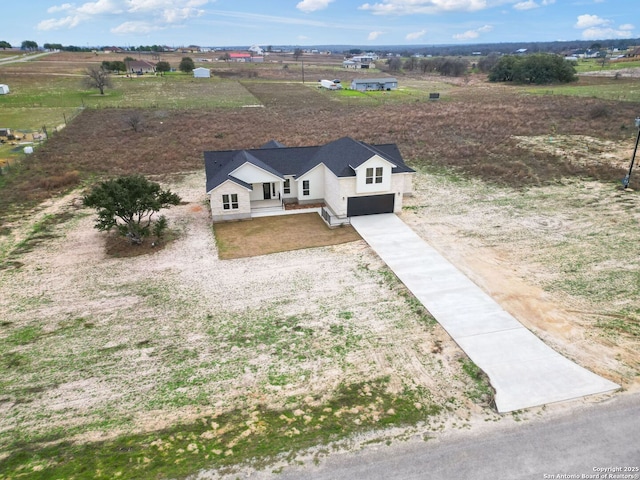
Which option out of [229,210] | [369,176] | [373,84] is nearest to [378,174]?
[369,176]

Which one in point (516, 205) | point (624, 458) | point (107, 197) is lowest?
point (624, 458)

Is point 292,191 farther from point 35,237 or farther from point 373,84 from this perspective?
point 373,84

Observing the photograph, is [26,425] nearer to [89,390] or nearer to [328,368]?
[89,390]

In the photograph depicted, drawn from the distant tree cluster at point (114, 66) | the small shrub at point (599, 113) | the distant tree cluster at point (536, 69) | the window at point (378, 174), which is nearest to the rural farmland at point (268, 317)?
the window at point (378, 174)

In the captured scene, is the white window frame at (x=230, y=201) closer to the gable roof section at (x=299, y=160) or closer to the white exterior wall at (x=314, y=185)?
the gable roof section at (x=299, y=160)

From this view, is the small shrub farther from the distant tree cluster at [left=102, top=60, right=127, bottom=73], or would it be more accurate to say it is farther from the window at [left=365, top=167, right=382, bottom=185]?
the distant tree cluster at [left=102, top=60, right=127, bottom=73]

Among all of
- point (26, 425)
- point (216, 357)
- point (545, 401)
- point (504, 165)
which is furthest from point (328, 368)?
point (504, 165)

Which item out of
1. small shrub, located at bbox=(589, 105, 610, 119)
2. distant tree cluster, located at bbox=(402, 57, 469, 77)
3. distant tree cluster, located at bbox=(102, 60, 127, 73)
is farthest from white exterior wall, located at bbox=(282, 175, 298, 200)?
distant tree cluster, located at bbox=(402, 57, 469, 77)
